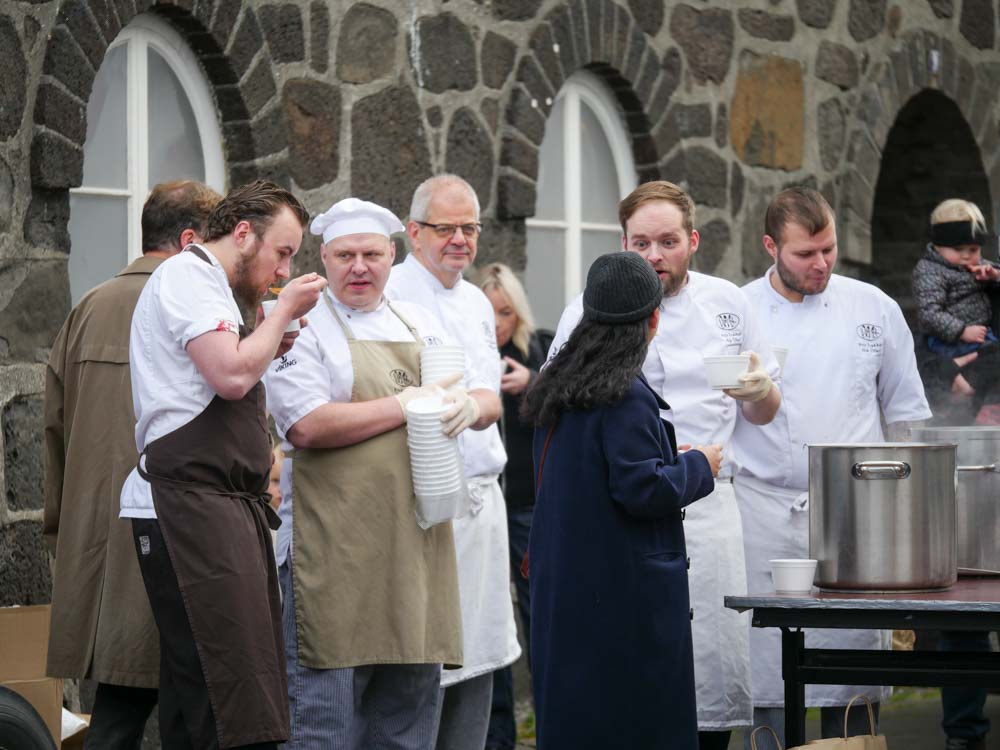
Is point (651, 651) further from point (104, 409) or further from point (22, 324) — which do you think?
point (22, 324)

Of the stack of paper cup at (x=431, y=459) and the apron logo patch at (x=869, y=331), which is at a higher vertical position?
the apron logo patch at (x=869, y=331)

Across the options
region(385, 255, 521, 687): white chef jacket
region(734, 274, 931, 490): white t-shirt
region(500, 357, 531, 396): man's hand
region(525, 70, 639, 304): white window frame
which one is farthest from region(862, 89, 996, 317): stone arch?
region(385, 255, 521, 687): white chef jacket

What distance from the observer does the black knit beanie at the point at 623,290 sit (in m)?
3.88

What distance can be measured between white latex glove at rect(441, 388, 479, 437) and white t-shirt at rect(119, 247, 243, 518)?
689 millimetres

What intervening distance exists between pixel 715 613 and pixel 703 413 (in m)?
0.54

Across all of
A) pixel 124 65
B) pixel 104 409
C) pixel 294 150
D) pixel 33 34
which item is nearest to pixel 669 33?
pixel 294 150

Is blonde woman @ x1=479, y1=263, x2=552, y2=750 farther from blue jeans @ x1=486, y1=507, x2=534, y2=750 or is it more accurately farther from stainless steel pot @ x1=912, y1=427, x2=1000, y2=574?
stainless steel pot @ x1=912, y1=427, x2=1000, y2=574

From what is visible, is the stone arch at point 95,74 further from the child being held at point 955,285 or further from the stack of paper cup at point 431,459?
the child being held at point 955,285

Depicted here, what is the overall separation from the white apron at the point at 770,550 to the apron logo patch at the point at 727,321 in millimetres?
484

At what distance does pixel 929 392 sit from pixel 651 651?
12.7 ft

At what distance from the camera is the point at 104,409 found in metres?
4.21

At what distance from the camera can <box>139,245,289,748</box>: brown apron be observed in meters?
3.52

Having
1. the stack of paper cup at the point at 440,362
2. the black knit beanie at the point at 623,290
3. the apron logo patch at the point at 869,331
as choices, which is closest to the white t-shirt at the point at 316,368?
the stack of paper cup at the point at 440,362

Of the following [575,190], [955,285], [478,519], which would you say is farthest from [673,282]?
[955,285]
